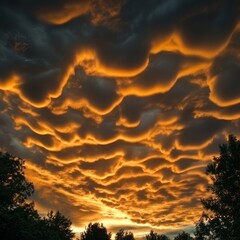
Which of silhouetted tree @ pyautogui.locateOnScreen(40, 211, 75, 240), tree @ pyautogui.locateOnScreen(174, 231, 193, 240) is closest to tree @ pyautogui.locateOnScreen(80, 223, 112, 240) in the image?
silhouetted tree @ pyautogui.locateOnScreen(40, 211, 75, 240)

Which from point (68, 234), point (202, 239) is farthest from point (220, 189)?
point (68, 234)

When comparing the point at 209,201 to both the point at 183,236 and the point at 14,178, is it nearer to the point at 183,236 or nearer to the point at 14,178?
the point at 14,178

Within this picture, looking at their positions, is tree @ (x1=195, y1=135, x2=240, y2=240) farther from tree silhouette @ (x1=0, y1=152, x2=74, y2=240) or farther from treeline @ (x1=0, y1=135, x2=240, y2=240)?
tree silhouette @ (x1=0, y1=152, x2=74, y2=240)

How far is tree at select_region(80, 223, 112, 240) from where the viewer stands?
100562 mm

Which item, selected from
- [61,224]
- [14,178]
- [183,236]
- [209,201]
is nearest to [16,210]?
[14,178]

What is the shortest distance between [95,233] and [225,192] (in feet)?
219

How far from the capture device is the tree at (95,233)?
100562 millimetres

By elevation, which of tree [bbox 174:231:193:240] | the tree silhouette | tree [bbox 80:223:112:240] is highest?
tree [bbox 174:231:193:240]

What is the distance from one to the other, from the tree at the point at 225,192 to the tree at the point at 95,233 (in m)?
61.3

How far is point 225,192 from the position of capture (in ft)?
141

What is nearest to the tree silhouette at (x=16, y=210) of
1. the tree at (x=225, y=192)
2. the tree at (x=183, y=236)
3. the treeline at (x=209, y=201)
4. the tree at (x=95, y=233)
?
the treeline at (x=209, y=201)

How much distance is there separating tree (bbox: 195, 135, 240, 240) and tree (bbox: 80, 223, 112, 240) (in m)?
61.3

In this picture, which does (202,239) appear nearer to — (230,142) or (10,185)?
(230,142)

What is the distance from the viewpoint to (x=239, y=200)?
134 feet
